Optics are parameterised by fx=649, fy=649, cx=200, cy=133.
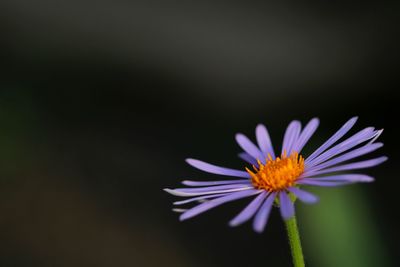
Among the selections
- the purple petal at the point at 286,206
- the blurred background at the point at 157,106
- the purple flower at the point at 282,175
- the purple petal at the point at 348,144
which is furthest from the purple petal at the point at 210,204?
the blurred background at the point at 157,106

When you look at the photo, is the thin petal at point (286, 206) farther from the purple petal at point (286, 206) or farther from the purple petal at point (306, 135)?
the purple petal at point (306, 135)

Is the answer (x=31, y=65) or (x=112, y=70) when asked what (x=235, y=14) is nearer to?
(x=112, y=70)

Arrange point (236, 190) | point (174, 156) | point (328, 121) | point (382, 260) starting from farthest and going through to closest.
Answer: point (174, 156)
point (328, 121)
point (382, 260)
point (236, 190)

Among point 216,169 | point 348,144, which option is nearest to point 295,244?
point 348,144

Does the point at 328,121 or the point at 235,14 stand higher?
the point at 235,14

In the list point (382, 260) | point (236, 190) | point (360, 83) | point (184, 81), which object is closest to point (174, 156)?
point (184, 81)

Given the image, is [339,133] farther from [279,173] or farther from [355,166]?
[355,166]

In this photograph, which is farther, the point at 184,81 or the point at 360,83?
the point at 184,81
